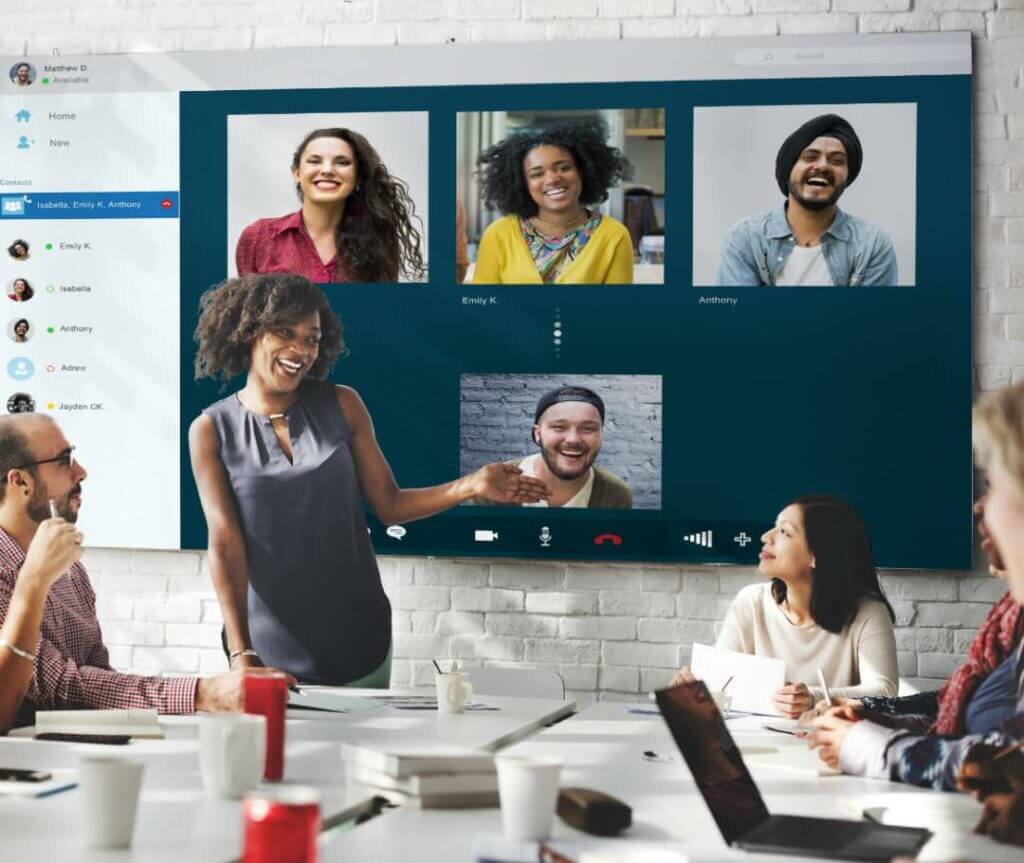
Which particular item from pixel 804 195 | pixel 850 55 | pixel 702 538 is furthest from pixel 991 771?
pixel 850 55

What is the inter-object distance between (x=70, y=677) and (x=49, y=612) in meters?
0.18

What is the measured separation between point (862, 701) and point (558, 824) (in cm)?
136

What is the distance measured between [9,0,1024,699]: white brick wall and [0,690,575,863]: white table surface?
927mm

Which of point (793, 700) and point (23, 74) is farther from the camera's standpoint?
point (23, 74)

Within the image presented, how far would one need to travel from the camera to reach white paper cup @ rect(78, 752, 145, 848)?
1.92 metres

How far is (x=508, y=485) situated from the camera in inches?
179

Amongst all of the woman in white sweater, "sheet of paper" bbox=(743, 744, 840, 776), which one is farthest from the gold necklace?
"sheet of paper" bbox=(743, 744, 840, 776)

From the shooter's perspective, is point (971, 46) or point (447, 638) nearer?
point (971, 46)

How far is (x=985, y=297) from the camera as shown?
14.0ft

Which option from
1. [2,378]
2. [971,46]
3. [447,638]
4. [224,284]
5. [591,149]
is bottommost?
[447,638]

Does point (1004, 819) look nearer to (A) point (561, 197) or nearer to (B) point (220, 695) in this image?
(B) point (220, 695)

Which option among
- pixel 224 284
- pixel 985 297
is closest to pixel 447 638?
pixel 224 284

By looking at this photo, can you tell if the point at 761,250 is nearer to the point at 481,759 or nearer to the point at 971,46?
the point at 971,46

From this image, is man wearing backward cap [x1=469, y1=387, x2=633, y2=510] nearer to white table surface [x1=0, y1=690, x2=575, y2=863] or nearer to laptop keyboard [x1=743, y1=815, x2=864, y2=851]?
white table surface [x1=0, y1=690, x2=575, y2=863]
